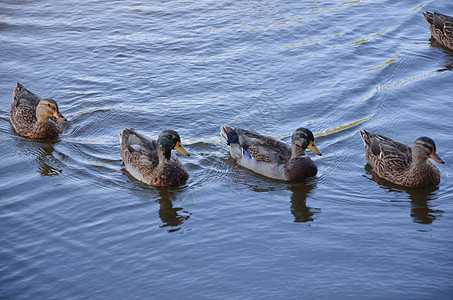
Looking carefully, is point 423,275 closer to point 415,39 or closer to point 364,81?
point 364,81

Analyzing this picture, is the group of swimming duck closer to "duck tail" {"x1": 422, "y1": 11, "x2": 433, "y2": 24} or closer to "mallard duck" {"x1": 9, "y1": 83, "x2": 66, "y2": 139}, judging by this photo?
"mallard duck" {"x1": 9, "y1": 83, "x2": 66, "y2": 139}

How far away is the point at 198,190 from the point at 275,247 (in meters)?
2.07

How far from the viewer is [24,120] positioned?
11328 millimetres

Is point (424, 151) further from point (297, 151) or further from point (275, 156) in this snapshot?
point (275, 156)

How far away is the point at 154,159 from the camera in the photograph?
10.0m

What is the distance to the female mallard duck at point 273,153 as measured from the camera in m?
9.72

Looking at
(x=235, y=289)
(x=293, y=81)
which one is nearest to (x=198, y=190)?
(x=235, y=289)

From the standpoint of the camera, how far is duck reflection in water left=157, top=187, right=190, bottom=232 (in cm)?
851

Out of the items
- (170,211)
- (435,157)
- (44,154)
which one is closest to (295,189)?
(170,211)

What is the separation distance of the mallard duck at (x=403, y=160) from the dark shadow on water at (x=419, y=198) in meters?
0.08

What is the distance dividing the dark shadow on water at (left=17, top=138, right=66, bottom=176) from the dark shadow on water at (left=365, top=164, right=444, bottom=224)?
512 centimetres

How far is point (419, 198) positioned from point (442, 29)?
706 centimetres

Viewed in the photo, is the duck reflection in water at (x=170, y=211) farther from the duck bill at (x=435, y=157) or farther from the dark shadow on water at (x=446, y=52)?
the dark shadow on water at (x=446, y=52)

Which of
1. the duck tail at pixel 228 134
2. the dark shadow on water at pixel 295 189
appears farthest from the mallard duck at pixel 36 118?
Result: the dark shadow on water at pixel 295 189
